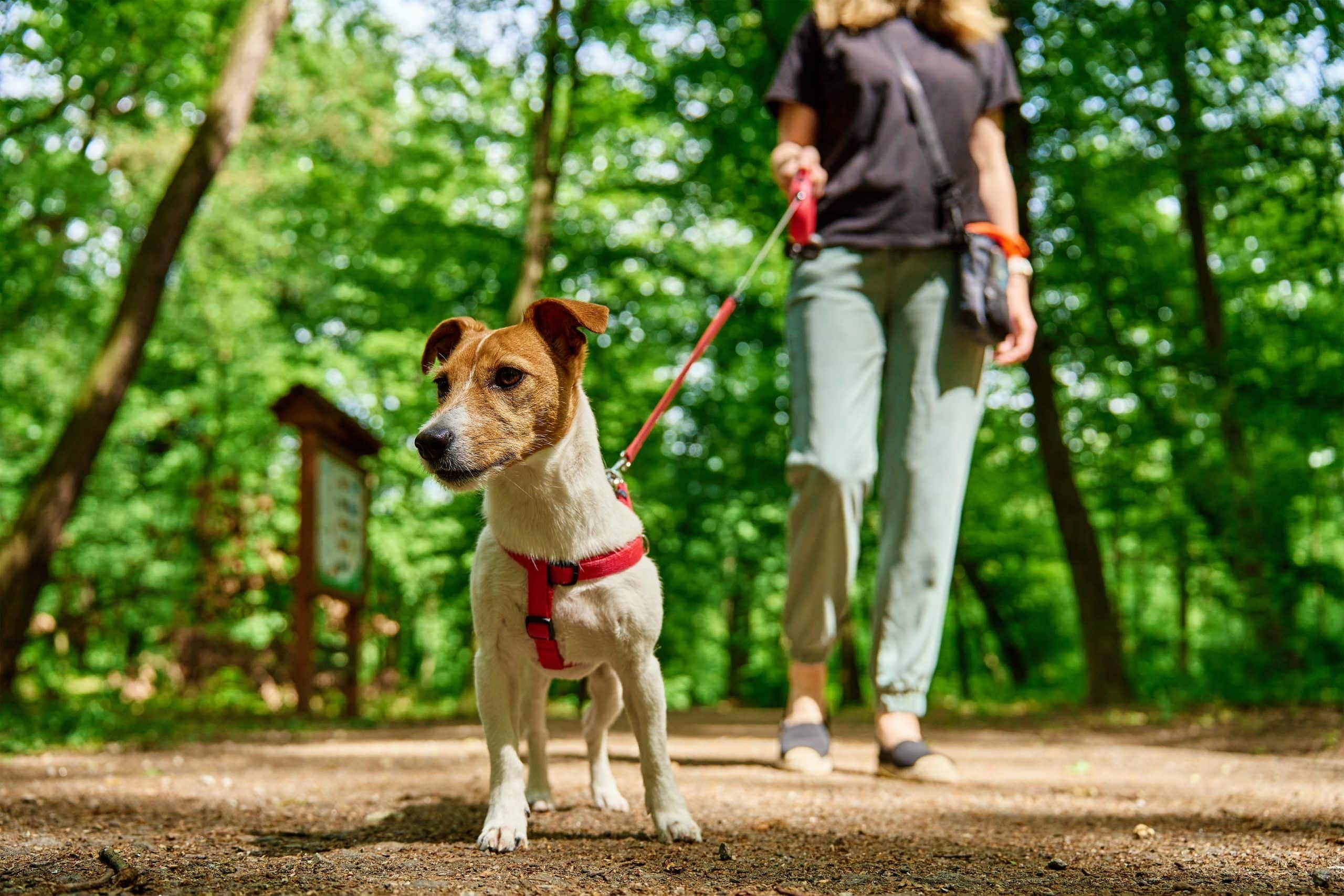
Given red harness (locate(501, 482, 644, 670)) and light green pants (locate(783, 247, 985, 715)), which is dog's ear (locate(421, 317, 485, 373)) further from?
light green pants (locate(783, 247, 985, 715))

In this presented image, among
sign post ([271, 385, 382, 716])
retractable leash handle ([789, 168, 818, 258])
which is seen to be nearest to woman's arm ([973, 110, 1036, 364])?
retractable leash handle ([789, 168, 818, 258])

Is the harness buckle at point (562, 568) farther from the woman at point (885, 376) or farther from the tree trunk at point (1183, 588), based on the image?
the tree trunk at point (1183, 588)

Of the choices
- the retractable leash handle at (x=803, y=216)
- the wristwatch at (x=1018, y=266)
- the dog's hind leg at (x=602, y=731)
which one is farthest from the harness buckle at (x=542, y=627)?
the wristwatch at (x=1018, y=266)

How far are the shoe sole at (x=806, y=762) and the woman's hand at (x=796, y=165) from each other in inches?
84.9

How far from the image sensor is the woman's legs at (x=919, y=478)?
4227 millimetres

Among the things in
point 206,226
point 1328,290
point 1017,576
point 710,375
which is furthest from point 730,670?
point 1328,290

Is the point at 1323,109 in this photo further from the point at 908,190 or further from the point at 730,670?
the point at 730,670

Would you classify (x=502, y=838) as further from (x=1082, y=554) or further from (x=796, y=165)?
(x=1082, y=554)

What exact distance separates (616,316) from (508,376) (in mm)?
11103

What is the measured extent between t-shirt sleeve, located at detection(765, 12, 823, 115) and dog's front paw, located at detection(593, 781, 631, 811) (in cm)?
271

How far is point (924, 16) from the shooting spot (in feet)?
15.1

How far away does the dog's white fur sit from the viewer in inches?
112

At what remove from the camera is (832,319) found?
167 inches

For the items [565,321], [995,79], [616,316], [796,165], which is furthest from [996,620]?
[565,321]
